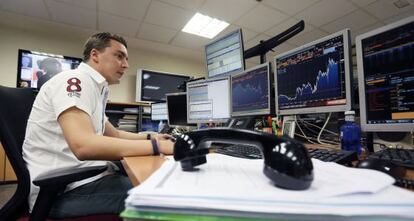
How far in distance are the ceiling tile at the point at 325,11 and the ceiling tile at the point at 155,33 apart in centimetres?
211

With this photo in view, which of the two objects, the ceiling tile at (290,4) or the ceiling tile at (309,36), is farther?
the ceiling tile at (309,36)

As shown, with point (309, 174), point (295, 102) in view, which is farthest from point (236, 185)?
point (295, 102)

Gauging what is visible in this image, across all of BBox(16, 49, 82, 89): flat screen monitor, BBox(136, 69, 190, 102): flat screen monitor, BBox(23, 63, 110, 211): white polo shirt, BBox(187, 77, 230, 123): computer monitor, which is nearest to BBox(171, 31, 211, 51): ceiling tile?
BBox(136, 69, 190, 102): flat screen monitor

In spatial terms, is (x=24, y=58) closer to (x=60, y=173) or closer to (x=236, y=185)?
(x=60, y=173)

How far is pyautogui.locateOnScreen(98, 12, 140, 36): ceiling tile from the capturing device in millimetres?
3267

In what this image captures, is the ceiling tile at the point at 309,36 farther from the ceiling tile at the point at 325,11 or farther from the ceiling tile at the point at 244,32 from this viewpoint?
the ceiling tile at the point at 244,32

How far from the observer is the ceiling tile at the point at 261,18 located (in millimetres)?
3253

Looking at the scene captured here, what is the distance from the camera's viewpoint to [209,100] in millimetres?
1636

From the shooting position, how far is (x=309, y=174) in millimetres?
277

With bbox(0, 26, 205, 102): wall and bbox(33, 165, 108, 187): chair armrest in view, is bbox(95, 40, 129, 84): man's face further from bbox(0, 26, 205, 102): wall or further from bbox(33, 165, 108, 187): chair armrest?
bbox(0, 26, 205, 102): wall

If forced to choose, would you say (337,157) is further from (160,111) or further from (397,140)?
(160,111)

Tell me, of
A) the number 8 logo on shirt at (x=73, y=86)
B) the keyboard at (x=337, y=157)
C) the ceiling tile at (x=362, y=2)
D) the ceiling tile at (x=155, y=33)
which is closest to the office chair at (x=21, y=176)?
the number 8 logo on shirt at (x=73, y=86)

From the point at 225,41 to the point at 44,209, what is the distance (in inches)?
59.1

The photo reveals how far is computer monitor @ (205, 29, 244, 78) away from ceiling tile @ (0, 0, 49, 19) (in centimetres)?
257
